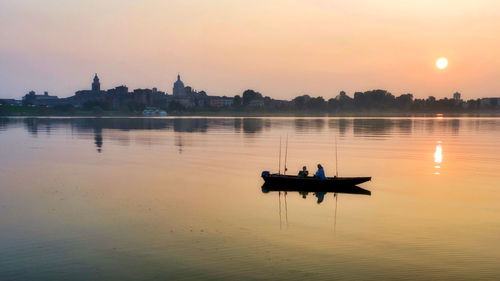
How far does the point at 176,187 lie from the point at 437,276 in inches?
999

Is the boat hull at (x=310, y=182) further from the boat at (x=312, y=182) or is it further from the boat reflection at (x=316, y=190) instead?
the boat reflection at (x=316, y=190)

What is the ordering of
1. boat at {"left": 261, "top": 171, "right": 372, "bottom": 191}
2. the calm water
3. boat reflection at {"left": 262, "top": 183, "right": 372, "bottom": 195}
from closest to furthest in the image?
the calm water → boat at {"left": 261, "top": 171, "right": 372, "bottom": 191} → boat reflection at {"left": 262, "top": 183, "right": 372, "bottom": 195}

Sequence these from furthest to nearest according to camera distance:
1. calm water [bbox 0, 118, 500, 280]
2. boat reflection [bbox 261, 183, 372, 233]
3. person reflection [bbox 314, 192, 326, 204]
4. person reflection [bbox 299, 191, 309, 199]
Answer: boat reflection [bbox 261, 183, 372, 233] < person reflection [bbox 299, 191, 309, 199] < person reflection [bbox 314, 192, 326, 204] < calm water [bbox 0, 118, 500, 280]

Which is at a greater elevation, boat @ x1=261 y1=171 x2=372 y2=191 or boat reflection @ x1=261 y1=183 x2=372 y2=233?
boat @ x1=261 y1=171 x2=372 y2=191

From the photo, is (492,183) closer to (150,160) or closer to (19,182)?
(150,160)

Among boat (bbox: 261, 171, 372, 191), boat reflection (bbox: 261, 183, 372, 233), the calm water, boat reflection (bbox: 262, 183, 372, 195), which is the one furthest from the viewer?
boat reflection (bbox: 262, 183, 372, 195)

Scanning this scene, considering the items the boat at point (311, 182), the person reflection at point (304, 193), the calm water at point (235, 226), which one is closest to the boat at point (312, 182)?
the boat at point (311, 182)

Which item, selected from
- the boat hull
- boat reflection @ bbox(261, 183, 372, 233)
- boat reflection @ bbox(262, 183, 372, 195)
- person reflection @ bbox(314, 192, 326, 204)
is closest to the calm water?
person reflection @ bbox(314, 192, 326, 204)

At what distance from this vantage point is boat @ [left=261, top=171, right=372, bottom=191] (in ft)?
124

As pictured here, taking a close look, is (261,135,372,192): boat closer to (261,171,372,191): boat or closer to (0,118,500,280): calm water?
(261,171,372,191): boat

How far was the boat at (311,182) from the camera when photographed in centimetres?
3784

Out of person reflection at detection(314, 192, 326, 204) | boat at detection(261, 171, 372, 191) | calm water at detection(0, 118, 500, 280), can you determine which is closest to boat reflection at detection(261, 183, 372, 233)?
person reflection at detection(314, 192, 326, 204)

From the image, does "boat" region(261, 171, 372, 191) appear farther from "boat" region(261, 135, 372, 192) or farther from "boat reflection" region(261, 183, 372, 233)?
"boat reflection" region(261, 183, 372, 233)

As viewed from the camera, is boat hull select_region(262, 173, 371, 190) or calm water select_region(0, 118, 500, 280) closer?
calm water select_region(0, 118, 500, 280)
